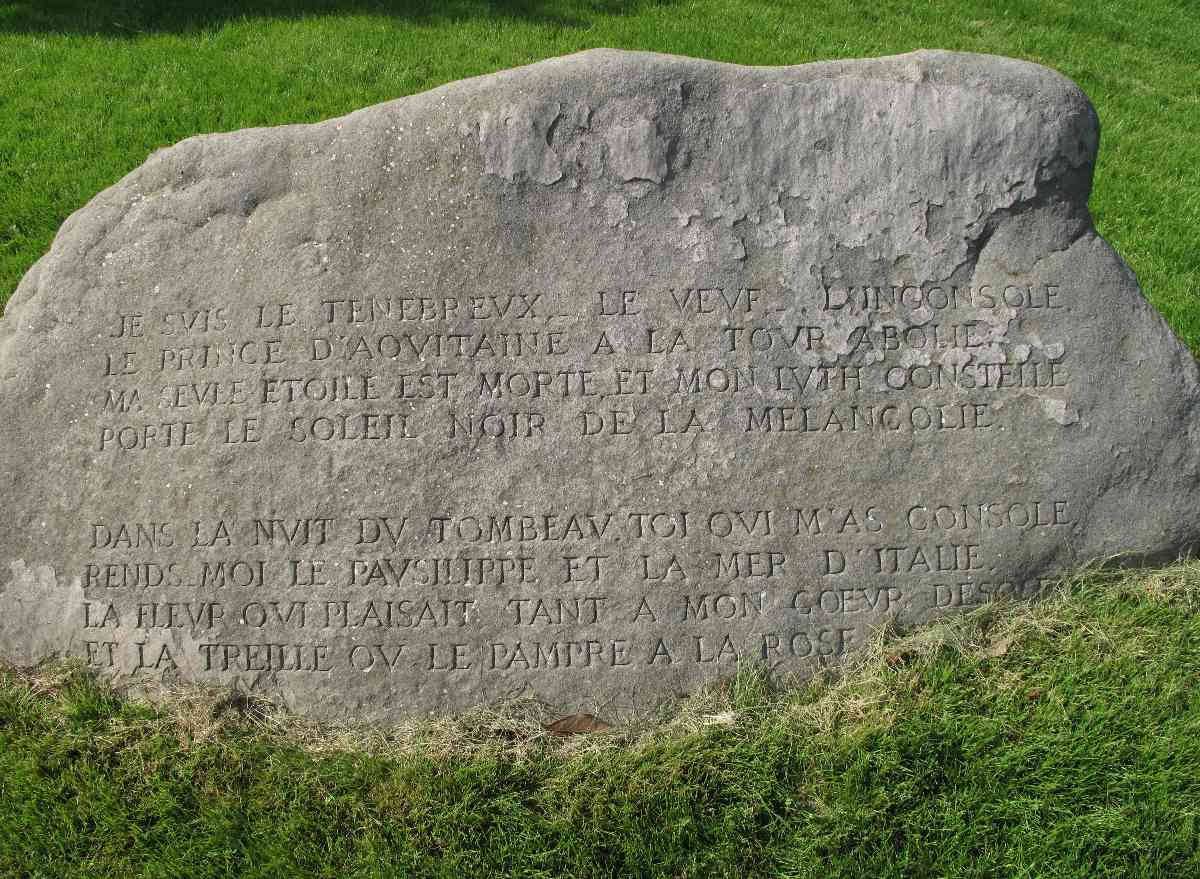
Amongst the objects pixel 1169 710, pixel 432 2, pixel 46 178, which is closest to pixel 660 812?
pixel 1169 710

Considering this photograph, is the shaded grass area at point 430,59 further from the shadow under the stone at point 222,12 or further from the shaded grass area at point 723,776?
the shaded grass area at point 723,776

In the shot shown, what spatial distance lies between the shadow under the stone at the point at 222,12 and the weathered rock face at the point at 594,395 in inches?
169

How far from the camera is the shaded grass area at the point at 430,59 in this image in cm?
554

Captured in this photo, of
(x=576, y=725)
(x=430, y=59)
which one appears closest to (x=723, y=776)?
(x=576, y=725)

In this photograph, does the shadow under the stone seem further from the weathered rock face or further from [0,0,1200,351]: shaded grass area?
the weathered rock face

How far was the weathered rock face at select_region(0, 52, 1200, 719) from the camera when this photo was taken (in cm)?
320

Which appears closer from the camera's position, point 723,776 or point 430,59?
point 723,776

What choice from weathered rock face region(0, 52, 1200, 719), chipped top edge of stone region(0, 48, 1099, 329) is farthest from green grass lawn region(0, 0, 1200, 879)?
chipped top edge of stone region(0, 48, 1099, 329)

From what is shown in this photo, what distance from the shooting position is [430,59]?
668 cm

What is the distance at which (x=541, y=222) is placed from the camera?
11.3 feet

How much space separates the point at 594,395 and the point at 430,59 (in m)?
4.31

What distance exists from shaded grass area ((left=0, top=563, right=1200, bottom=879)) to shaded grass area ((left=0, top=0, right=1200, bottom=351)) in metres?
2.40

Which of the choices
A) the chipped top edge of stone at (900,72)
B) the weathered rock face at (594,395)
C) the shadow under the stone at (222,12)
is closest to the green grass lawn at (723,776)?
the weathered rock face at (594,395)

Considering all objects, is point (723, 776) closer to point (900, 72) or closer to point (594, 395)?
point (594, 395)
